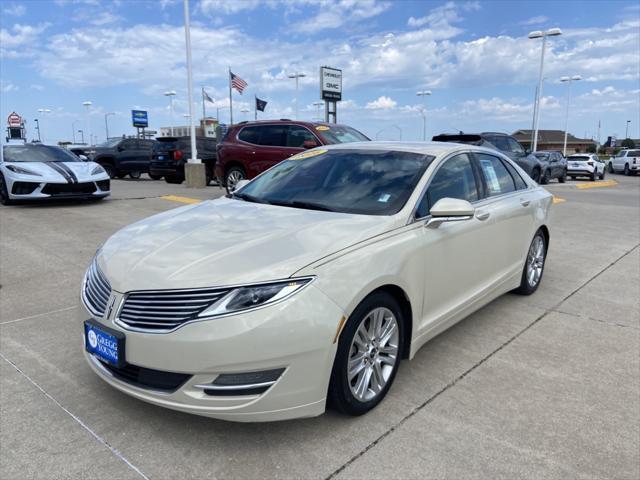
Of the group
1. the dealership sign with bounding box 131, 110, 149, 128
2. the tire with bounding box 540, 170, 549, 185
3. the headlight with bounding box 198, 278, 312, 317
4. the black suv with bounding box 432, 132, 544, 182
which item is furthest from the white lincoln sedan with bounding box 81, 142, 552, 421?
the dealership sign with bounding box 131, 110, 149, 128

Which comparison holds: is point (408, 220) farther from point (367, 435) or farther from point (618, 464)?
point (618, 464)

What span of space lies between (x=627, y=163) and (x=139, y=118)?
53.6 meters

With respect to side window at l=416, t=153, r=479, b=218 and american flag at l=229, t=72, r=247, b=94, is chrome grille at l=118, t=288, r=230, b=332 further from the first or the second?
american flag at l=229, t=72, r=247, b=94

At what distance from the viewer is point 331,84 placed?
1063 inches

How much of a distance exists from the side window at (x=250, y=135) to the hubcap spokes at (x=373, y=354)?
8761 mm

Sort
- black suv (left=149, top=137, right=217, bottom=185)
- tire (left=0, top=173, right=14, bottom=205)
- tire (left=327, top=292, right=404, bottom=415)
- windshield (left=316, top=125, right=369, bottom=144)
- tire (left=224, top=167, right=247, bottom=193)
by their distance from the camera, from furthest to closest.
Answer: black suv (left=149, top=137, right=217, bottom=185) < tire (left=224, top=167, right=247, bottom=193) < windshield (left=316, top=125, right=369, bottom=144) < tire (left=0, top=173, right=14, bottom=205) < tire (left=327, top=292, right=404, bottom=415)

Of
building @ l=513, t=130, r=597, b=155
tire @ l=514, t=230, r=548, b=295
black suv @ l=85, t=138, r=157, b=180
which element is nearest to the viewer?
tire @ l=514, t=230, r=548, b=295

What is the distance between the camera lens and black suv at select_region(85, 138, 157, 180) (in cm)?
1967

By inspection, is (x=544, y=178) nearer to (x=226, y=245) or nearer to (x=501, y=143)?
(x=501, y=143)

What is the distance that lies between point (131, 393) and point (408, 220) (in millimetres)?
1843

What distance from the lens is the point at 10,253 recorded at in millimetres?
6254

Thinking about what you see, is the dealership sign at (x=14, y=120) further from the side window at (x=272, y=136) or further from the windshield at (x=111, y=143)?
the side window at (x=272, y=136)


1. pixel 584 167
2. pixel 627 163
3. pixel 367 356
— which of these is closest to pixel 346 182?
pixel 367 356

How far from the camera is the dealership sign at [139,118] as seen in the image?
62.3m
